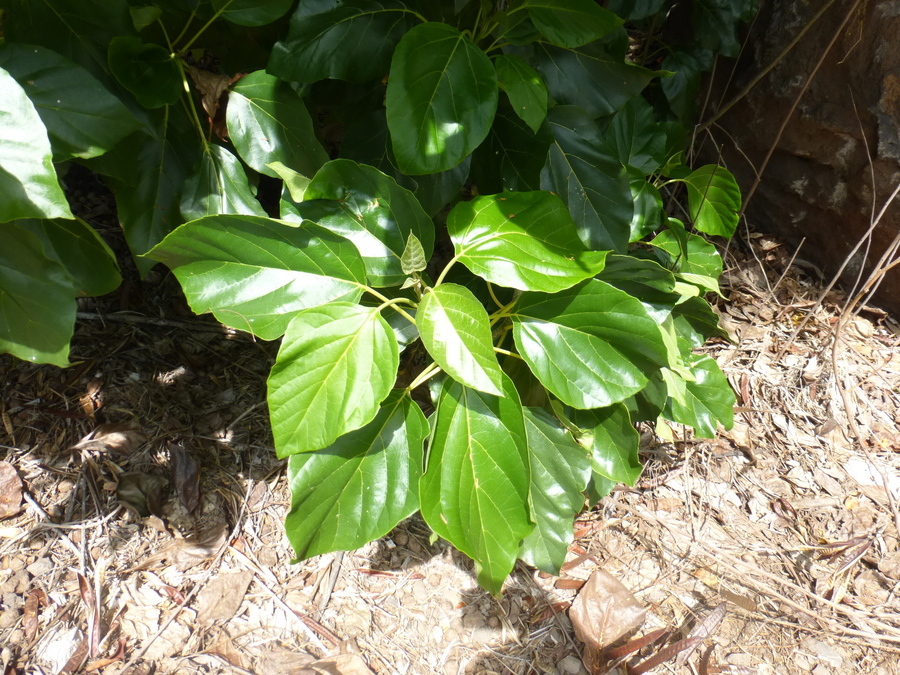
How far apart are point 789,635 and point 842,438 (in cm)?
67

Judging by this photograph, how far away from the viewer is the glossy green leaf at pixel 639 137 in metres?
1.43

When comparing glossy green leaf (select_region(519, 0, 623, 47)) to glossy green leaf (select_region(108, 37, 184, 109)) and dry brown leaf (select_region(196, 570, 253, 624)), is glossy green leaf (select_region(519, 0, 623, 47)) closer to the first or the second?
glossy green leaf (select_region(108, 37, 184, 109))

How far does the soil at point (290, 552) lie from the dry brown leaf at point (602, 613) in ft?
0.10

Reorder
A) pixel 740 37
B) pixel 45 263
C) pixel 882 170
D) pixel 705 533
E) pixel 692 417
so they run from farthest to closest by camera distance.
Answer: pixel 740 37, pixel 882 170, pixel 705 533, pixel 692 417, pixel 45 263

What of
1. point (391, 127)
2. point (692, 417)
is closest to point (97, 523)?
point (391, 127)

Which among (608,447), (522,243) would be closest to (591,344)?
(522,243)

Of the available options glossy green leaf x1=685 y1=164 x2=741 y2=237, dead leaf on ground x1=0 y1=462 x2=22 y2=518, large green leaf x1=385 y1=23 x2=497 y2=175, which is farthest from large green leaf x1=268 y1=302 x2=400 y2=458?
glossy green leaf x1=685 y1=164 x2=741 y2=237

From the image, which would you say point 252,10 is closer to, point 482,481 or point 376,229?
point 376,229

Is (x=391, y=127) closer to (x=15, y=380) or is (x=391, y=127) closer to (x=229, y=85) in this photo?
(x=229, y=85)

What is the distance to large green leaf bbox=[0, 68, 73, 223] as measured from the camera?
2.28 ft

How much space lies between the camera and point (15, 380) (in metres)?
1.43

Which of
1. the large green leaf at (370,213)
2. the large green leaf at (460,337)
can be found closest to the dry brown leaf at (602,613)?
the large green leaf at (460,337)

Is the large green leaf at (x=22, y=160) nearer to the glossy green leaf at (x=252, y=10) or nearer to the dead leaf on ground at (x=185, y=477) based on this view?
the glossy green leaf at (x=252, y=10)

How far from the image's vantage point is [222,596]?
1.29m
